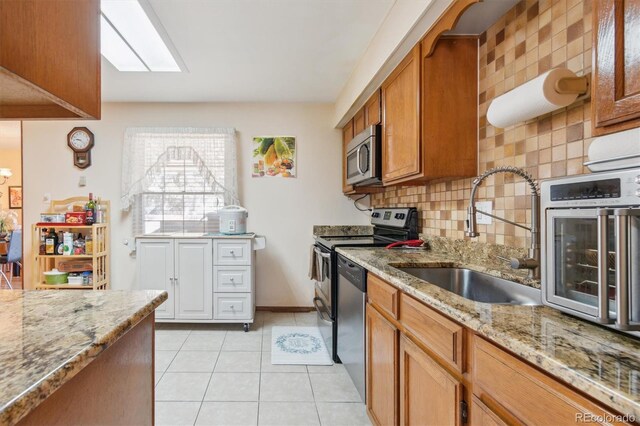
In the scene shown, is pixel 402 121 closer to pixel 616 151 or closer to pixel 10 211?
pixel 616 151

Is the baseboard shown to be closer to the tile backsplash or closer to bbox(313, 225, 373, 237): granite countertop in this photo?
bbox(313, 225, 373, 237): granite countertop

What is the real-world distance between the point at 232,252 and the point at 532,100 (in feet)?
8.92

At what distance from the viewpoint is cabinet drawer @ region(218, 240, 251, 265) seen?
3209 mm

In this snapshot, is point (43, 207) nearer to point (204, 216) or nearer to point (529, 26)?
point (204, 216)

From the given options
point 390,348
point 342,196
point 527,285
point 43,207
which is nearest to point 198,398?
point 390,348

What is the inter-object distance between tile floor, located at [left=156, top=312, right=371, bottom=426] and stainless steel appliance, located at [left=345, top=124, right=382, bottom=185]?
1497 mm

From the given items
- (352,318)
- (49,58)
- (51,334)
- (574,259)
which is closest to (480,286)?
(574,259)

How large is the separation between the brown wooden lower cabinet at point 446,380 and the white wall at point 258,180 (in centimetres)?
212

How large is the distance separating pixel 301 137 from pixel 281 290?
70.6 inches

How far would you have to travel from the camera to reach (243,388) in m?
2.12

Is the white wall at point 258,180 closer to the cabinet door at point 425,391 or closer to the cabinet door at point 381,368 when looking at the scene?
the cabinet door at point 381,368

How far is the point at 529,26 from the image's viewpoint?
1.50 meters

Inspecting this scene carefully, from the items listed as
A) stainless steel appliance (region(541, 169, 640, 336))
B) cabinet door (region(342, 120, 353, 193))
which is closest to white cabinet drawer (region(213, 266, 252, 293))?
cabinet door (region(342, 120, 353, 193))

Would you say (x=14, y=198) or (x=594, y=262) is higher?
(x=14, y=198)
